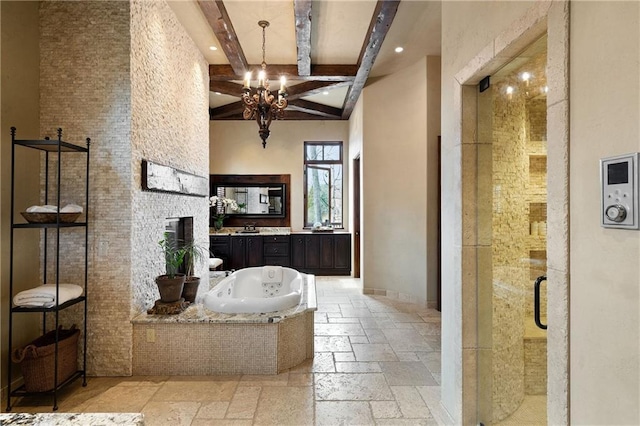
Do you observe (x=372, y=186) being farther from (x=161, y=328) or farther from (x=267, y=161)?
(x=161, y=328)

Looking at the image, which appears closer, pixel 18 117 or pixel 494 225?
pixel 494 225

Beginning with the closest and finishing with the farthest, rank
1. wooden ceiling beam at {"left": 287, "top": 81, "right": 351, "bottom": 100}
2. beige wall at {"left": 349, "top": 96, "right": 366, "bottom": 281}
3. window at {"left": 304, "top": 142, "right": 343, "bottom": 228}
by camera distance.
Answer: wooden ceiling beam at {"left": 287, "top": 81, "right": 351, "bottom": 100}, beige wall at {"left": 349, "top": 96, "right": 366, "bottom": 281}, window at {"left": 304, "top": 142, "right": 343, "bottom": 228}

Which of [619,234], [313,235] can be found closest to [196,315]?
[619,234]

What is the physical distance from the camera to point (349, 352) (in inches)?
134

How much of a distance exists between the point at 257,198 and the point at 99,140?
4763mm

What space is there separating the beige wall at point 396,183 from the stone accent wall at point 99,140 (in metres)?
3.69

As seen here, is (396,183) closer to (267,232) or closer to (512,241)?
(267,232)

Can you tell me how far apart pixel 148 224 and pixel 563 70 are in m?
3.22

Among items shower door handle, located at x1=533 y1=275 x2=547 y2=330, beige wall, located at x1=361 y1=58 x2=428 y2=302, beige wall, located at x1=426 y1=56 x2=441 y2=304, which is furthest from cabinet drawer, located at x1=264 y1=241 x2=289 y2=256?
shower door handle, located at x1=533 y1=275 x2=547 y2=330

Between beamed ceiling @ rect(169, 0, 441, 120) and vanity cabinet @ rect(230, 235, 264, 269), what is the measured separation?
9.27 feet

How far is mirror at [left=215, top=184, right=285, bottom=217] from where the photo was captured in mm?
7586

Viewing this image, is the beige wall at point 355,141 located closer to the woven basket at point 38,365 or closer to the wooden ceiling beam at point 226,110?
the wooden ceiling beam at point 226,110

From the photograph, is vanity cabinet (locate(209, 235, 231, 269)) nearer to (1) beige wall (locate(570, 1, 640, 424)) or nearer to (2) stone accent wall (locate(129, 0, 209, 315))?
(2) stone accent wall (locate(129, 0, 209, 315))

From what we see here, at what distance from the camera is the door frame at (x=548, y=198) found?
1267 mm
